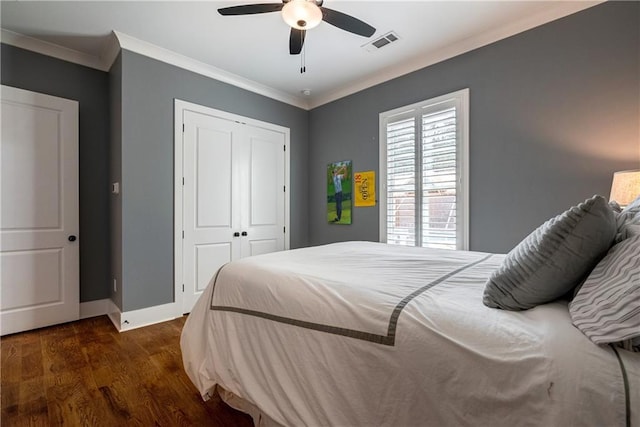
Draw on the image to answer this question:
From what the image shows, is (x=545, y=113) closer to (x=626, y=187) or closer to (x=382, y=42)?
(x=626, y=187)

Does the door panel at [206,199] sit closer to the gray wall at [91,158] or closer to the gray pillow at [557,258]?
the gray wall at [91,158]

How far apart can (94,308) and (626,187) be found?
4.62 meters

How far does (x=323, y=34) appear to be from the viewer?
2.67 m

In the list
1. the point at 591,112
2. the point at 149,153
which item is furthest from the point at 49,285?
the point at 591,112

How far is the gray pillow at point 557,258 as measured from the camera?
0.80 meters

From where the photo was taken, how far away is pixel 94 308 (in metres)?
3.02

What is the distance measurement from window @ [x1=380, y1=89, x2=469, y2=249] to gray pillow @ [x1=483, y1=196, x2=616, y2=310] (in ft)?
6.72

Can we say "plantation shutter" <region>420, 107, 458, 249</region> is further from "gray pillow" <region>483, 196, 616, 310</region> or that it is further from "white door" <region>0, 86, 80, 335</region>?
"white door" <region>0, 86, 80, 335</region>

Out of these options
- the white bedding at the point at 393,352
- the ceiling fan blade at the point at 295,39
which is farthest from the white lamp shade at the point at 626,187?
the ceiling fan blade at the point at 295,39

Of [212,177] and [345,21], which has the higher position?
[345,21]

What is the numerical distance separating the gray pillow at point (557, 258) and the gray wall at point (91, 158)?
11.9 ft

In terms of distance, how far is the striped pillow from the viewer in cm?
64

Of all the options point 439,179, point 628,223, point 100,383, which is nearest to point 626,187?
point 628,223

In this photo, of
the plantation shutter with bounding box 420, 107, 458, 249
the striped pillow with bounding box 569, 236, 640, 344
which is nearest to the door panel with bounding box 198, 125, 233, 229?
the plantation shutter with bounding box 420, 107, 458, 249
